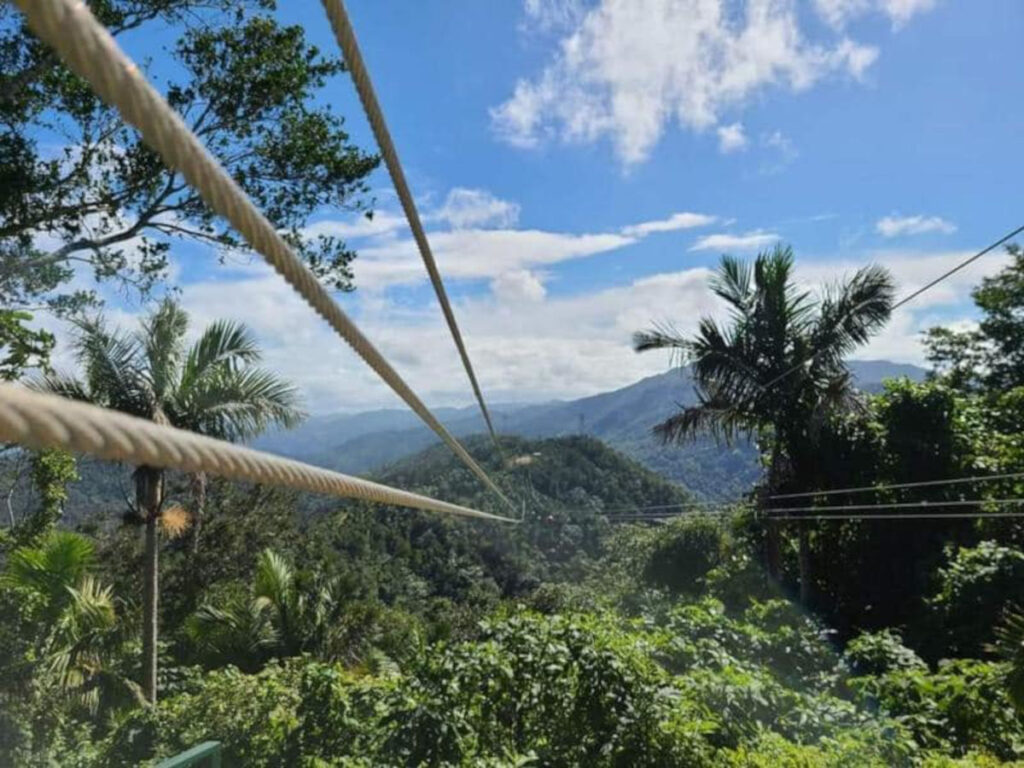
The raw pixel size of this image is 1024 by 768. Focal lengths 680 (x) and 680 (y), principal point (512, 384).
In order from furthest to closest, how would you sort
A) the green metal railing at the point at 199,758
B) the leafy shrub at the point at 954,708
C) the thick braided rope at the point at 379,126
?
1. the leafy shrub at the point at 954,708
2. the green metal railing at the point at 199,758
3. the thick braided rope at the point at 379,126

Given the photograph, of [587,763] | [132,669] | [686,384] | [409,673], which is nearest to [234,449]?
[587,763]

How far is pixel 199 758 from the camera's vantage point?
225 centimetres

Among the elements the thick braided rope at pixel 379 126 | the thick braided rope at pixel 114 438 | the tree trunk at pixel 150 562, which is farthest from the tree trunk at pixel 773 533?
the thick braided rope at pixel 114 438

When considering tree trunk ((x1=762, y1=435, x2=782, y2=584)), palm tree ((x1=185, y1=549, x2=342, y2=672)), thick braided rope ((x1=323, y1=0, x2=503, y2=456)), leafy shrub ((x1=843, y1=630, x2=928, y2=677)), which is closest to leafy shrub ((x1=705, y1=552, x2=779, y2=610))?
tree trunk ((x1=762, y1=435, x2=782, y2=584))

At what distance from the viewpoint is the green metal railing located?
2.07 m

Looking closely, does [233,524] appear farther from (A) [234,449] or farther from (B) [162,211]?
(A) [234,449]

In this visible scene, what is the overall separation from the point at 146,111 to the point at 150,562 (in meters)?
7.99

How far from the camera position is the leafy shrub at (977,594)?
5449 millimetres

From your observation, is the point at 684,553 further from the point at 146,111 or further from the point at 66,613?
the point at 146,111

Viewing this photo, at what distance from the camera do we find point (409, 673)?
2795 mm

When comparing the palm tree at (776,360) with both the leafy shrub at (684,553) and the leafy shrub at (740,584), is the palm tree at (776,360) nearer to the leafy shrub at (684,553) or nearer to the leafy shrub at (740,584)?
the leafy shrub at (740,584)

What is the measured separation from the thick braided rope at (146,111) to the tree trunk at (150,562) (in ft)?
23.7

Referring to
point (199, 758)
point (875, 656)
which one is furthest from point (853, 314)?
point (199, 758)

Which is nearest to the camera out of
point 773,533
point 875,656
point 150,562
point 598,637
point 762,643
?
point 598,637
